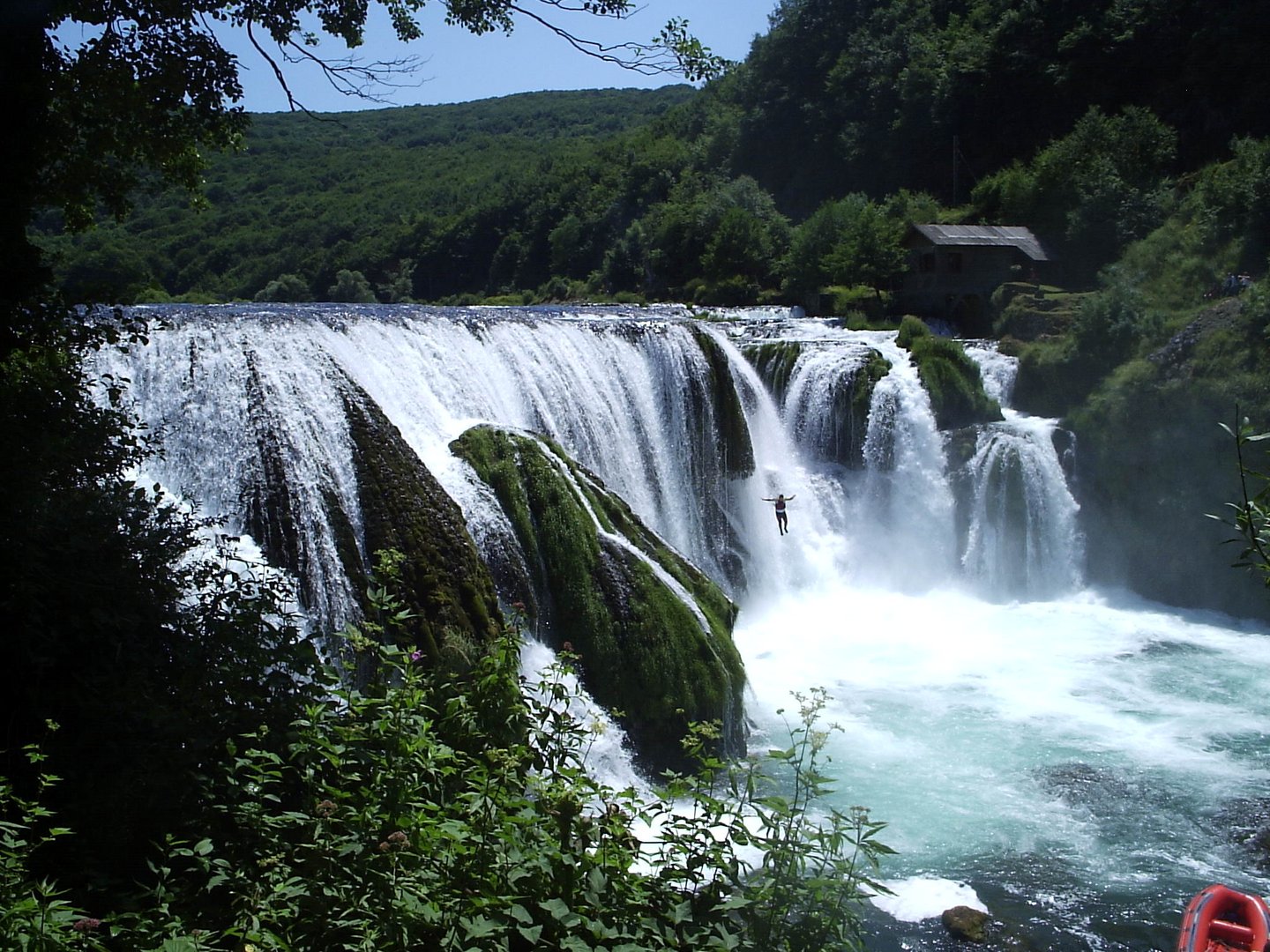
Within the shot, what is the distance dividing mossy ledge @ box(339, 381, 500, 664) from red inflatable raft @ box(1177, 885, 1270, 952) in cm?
628

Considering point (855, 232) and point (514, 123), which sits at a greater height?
point (514, 123)

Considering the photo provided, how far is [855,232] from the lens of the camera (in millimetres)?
30906

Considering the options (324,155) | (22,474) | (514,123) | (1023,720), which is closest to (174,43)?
(22,474)

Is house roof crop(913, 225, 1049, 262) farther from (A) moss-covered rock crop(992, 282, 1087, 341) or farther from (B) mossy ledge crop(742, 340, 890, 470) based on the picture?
(B) mossy ledge crop(742, 340, 890, 470)

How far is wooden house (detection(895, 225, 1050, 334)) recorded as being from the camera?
96.8ft

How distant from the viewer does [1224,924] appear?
788cm

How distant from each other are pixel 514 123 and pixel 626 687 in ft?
358

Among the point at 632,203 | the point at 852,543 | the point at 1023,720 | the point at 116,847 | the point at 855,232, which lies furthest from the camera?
the point at 632,203

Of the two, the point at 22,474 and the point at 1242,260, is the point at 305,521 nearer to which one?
the point at 22,474

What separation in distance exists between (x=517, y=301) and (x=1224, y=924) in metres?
44.5

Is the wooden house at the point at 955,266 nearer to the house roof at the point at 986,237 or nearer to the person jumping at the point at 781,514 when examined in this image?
the house roof at the point at 986,237

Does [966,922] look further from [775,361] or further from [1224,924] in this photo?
[775,361]

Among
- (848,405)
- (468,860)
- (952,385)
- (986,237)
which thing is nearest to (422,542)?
(468,860)

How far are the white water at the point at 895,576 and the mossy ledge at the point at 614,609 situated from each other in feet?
2.03
